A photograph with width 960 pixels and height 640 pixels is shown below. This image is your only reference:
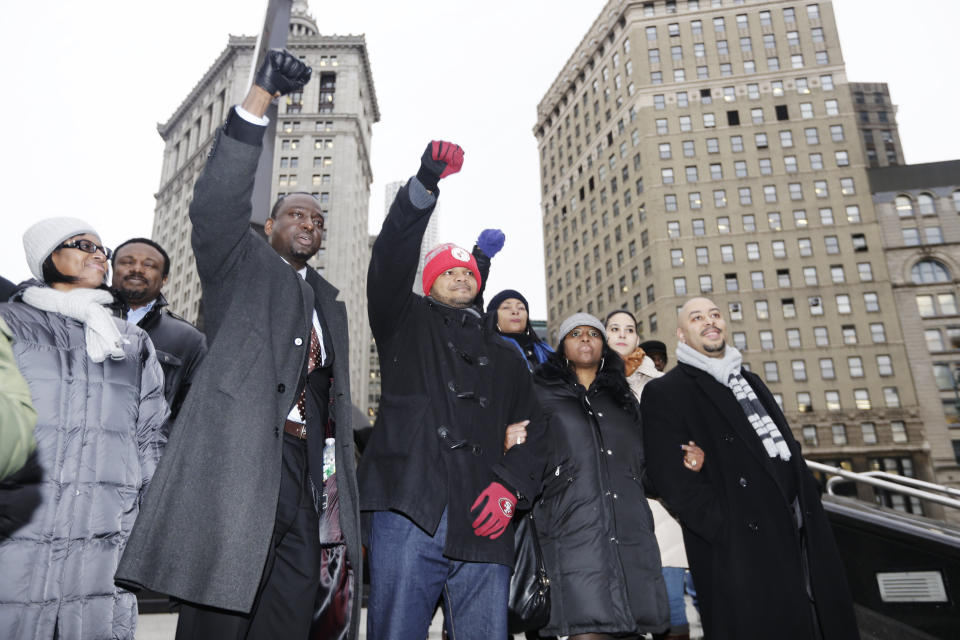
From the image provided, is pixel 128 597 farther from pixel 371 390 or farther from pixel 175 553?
pixel 371 390

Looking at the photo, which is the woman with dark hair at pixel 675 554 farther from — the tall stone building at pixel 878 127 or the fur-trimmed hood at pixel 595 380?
the tall stone building at pixel 878 127

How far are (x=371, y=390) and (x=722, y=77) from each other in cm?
9881

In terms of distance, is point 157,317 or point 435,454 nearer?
point 435,454

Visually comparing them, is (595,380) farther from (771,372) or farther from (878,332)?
(878,332)

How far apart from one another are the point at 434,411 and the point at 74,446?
154 centimetres

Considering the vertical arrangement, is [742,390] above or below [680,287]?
below

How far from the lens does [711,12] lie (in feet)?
205

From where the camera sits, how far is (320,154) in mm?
74062

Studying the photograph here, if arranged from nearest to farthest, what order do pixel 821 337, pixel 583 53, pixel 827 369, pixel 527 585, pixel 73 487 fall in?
pixel 73 487, pixel 527 585, pixel 827 369, pixel 821 337, pixel 583 53

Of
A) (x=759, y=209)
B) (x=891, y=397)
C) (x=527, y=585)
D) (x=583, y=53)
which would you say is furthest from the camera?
(x=583, y=53)

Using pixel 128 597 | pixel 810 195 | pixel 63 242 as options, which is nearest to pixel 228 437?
pixel 128 597

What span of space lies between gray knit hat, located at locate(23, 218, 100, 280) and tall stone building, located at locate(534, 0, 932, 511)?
52267mm

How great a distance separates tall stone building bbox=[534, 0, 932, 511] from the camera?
165ft

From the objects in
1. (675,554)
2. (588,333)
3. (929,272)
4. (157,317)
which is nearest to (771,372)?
(929,272)
